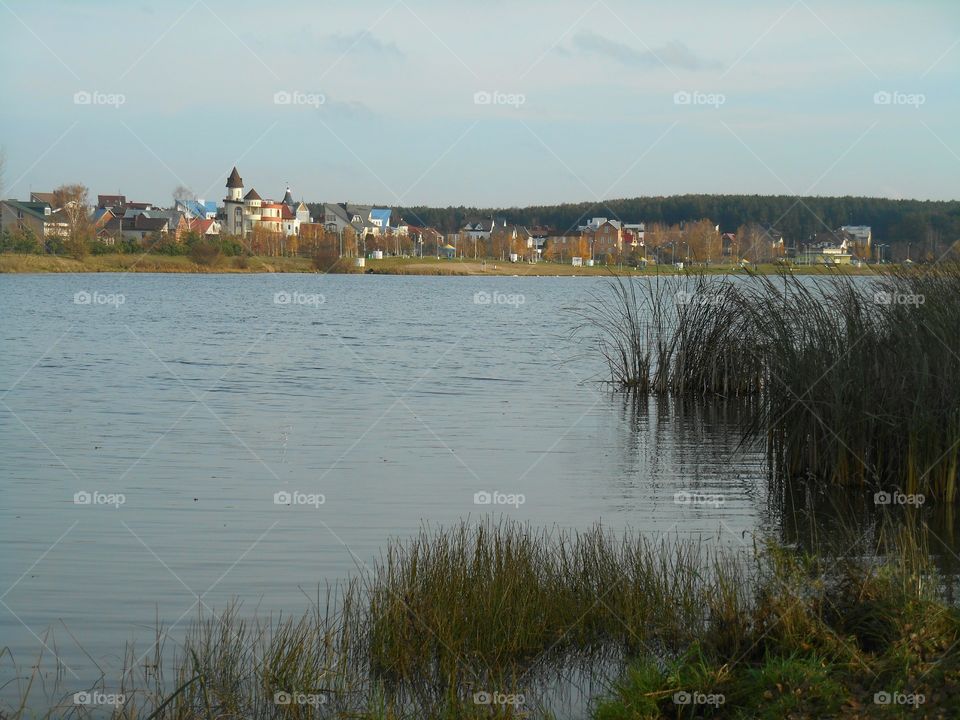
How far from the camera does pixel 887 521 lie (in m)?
9.99

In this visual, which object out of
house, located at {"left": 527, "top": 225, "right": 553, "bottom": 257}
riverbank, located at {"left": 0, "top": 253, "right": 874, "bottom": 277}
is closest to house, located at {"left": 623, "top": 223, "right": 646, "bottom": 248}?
riverbank, located at {"left": 0, "top": 253, "right": 874, "bottom": 277}

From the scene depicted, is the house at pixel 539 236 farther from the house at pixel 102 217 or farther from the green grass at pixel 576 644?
the green grass at pixel 576 644


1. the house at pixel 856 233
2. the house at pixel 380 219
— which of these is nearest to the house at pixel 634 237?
the house at pixel 856 233

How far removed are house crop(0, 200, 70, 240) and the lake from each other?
70588 mm

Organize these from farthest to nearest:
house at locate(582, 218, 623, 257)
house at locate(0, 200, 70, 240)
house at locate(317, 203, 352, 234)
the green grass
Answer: house at locate(317, 203, 352, 234) < house at locate(0, 200, 70, 240) < house at locate(582, 218, 623, 257) < the green grass

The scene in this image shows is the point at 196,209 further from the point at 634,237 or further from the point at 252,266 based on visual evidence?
the point at 634,237

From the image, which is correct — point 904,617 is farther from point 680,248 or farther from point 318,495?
point 680,248

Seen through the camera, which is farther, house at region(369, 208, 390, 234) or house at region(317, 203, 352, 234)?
house at region(369, 208, 390, 234)

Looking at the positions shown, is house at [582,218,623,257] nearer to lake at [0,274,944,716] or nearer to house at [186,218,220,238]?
house at [186,218,220,238]

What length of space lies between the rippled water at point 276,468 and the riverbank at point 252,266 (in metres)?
49.3

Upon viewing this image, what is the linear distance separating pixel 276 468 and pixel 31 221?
95.4 m

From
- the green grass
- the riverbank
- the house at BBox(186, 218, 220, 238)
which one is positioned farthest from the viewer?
the house at BBox(186, 218, 220, 238)

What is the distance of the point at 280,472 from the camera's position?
1273cm

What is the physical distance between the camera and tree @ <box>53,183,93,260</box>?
9050 centimetres
